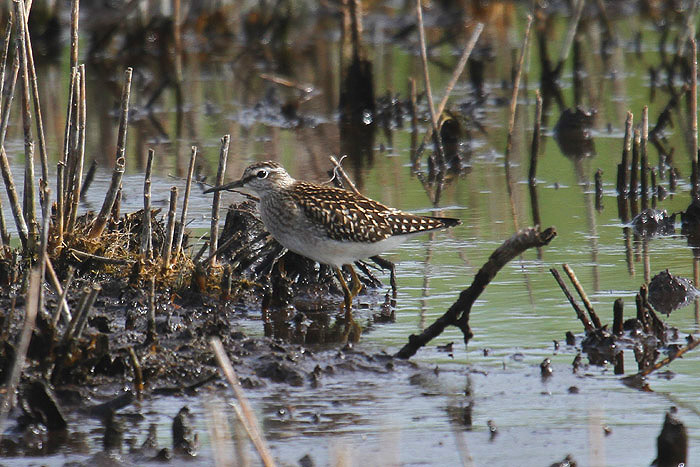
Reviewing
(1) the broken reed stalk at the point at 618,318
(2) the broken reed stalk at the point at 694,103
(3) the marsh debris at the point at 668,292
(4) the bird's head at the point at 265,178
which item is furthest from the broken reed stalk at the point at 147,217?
(2) the broken reed stalk at the point at 694,103

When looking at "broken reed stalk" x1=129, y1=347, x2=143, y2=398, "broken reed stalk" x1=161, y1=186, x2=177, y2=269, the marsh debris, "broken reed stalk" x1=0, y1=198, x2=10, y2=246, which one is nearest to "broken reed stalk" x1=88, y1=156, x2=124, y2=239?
"broken reed stalk" x1=161, y1=186, x2=177, y2=269

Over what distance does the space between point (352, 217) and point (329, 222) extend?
17 centimetres

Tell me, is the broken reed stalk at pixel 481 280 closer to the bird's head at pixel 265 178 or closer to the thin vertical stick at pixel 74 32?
the bird's head at pixel 265 178

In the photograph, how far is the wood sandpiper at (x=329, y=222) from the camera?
7.16 meters

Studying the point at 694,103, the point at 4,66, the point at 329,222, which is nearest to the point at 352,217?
the point at 329,222

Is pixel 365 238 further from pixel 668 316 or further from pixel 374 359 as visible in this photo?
pixel 668 316

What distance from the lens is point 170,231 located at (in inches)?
275

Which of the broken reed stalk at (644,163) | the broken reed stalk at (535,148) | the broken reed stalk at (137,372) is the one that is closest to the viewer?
the broken reed stalk at (137,372)

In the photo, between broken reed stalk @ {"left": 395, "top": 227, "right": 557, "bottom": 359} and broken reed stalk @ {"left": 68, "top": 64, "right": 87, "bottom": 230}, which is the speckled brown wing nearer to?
broken reed stalk @ {"left": 395, "top": 227, "right": 557, "bottom": 359}

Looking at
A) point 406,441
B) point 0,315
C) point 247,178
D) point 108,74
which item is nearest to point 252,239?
point 247,178

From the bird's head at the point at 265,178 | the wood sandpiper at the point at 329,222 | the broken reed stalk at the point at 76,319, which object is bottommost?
the broken reed stalk at the point at 76,319

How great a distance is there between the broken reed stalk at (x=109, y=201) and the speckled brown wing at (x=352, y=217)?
111 cm

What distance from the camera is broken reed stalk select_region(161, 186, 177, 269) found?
6.85 m

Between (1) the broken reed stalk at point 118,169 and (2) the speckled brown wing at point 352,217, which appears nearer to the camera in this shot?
(1) the broken reed stalk at point 118,169
